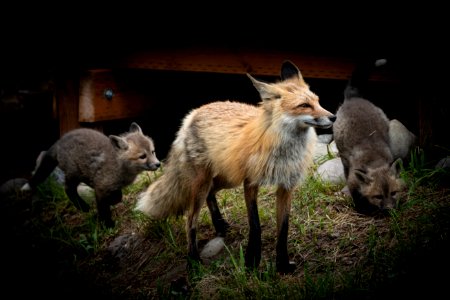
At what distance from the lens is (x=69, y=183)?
17.5 feet

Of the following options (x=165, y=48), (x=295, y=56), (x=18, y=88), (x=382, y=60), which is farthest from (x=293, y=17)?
(x=18, y=88)

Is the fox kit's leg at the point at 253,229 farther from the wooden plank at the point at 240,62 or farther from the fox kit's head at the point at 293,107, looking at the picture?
the wooden plank at the point at 240,62

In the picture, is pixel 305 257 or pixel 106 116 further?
pixel 106 116

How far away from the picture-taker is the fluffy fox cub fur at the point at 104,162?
5.08 m

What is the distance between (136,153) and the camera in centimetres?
509

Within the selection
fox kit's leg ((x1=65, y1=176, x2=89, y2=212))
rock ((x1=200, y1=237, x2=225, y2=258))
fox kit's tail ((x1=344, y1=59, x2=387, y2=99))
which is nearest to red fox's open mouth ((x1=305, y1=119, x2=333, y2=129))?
rock ((x1=200, y1=237, x2=225, y2=258))

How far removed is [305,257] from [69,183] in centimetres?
299

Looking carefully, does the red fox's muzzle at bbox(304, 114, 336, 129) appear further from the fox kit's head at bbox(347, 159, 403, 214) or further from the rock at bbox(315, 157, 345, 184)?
the rock at bbox(315, 157, 345, 184)

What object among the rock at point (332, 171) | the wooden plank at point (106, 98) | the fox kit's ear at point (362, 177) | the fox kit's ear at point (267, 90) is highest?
the fox kit's ear at point (267, 90)

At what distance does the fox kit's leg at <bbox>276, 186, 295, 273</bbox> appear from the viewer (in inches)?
142

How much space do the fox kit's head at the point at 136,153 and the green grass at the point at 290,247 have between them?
55 centimetres

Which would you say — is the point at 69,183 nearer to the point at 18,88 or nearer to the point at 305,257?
the point at 305,257

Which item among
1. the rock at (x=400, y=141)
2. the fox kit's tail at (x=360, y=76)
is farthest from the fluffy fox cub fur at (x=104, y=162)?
the rock at (x=400, y=141)

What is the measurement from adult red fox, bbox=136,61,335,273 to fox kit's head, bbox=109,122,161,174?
817mm
